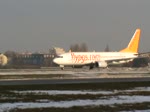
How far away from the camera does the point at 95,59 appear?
84.6m

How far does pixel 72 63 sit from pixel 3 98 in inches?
2323

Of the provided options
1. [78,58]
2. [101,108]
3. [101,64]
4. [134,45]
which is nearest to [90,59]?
[78,58]

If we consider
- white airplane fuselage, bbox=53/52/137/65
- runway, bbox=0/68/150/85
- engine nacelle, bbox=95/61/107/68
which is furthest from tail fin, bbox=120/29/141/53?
runway, bbox=0/68/150/85

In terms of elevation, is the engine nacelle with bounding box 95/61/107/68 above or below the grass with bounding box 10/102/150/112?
above

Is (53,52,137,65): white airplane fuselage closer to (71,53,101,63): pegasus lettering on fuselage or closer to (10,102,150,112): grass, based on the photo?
(71,53,101,63): pegasus lettering on fuselage

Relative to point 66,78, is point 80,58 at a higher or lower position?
higher

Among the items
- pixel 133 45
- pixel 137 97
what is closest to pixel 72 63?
pixel 133 45

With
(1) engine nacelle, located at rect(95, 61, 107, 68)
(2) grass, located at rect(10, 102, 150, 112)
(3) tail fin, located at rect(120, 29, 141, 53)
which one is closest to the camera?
(2) grass, located at rect(10, 102, 150, 112)

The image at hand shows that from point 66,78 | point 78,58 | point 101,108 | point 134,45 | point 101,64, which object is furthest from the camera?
point 134,45

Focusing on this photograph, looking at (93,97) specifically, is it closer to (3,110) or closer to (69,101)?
(69,101)

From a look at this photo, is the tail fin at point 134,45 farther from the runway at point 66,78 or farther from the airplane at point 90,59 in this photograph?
the runway at point 66,78

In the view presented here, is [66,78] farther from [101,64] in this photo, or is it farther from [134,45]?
[134,45]

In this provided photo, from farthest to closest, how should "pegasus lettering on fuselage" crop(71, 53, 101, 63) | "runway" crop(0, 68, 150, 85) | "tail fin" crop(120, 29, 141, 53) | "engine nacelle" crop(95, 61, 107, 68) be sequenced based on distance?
1. "tail fin" crop(120, 29, 141, 53)
2. "pegasus lettering on fuselage" crop(71, 53, 101, 63)
3. "engine nacelle" crop(95, 61, 107, 68)
4. "runway" crop(0, 68, 150, 85)

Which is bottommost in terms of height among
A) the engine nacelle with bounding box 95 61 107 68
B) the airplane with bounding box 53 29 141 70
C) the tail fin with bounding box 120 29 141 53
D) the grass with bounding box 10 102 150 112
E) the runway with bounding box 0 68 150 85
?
the grass with bounding box 10 102 150 112
